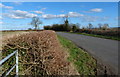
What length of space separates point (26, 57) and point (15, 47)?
428mm

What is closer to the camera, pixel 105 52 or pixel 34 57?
pixel 34 57

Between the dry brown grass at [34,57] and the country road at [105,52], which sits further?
the country road at [105,52]

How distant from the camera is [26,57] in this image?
11.2 feet

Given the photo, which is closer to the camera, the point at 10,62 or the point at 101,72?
the point at 10,62

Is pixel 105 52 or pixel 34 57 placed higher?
pixel 34 57

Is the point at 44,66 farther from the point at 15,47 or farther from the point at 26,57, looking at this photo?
the point at 15,47

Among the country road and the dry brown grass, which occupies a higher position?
the dry brown grass

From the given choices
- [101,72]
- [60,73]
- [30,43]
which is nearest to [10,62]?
[30,43]

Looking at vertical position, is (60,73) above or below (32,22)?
below

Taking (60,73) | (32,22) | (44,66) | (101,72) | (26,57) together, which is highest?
(32,22)

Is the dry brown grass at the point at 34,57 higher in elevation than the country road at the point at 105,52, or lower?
higher

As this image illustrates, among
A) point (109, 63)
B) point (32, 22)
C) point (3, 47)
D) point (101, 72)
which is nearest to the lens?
point (3, 47)

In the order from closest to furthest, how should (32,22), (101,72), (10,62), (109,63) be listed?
(10,62), (101,72), (109,63), (32,22)

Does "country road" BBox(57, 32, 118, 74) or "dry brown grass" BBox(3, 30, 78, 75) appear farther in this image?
"country road" BBox(57, 32, 118, 74)
